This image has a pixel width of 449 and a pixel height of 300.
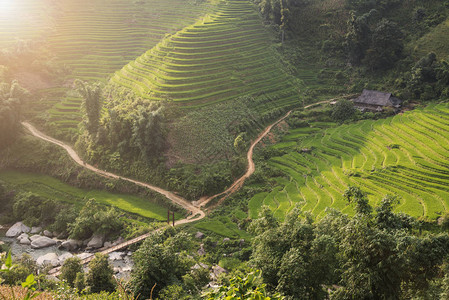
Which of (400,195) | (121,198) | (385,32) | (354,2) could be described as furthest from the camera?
(354,2)

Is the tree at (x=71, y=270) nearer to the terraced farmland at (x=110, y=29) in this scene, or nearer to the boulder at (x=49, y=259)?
the boulder at (x=49, y=259)

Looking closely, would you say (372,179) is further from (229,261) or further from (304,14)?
(304,14)

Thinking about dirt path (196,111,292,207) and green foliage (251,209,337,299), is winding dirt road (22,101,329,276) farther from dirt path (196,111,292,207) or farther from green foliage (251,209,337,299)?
green foliage (251,209,337,299)

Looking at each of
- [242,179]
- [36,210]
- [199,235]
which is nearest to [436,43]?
[242,179]

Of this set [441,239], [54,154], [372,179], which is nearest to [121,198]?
[54,154]

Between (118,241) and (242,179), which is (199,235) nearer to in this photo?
(118,241)
